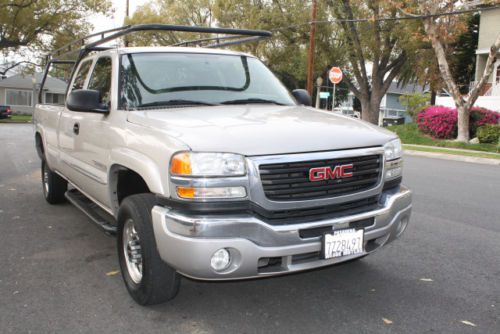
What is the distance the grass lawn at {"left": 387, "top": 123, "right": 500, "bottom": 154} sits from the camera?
18109 mm

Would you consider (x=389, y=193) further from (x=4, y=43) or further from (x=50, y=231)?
(x=4, y=43)

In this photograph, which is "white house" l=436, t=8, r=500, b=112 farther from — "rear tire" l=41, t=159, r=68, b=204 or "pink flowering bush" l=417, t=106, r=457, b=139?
"rear tire" l=41, t=159, r=68, b=204

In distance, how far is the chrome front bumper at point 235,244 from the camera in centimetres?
284

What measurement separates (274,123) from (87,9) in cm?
3648

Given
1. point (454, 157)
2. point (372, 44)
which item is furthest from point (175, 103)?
point (372, 44)

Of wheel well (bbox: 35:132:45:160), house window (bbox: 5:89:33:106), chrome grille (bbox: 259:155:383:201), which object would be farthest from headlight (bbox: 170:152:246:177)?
house window (bbox: 5:89:33:106)

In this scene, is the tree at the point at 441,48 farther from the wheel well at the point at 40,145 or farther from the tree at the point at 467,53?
the tree at the point at 467,53

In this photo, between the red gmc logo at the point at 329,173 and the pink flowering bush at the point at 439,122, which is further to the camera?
the pink flowering bush at the point at 439,122

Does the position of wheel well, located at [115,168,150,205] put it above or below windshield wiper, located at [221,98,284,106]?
below

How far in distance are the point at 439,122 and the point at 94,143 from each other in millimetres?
19443

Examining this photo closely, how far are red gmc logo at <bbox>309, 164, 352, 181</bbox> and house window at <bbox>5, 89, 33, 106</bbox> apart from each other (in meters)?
52.0

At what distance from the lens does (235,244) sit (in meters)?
2.85

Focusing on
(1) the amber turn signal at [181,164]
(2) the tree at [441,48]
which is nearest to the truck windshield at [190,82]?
(1) the amber turn signal at [181,164]

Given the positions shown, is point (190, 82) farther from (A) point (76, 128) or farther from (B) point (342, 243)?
(B) point (342, 243)
